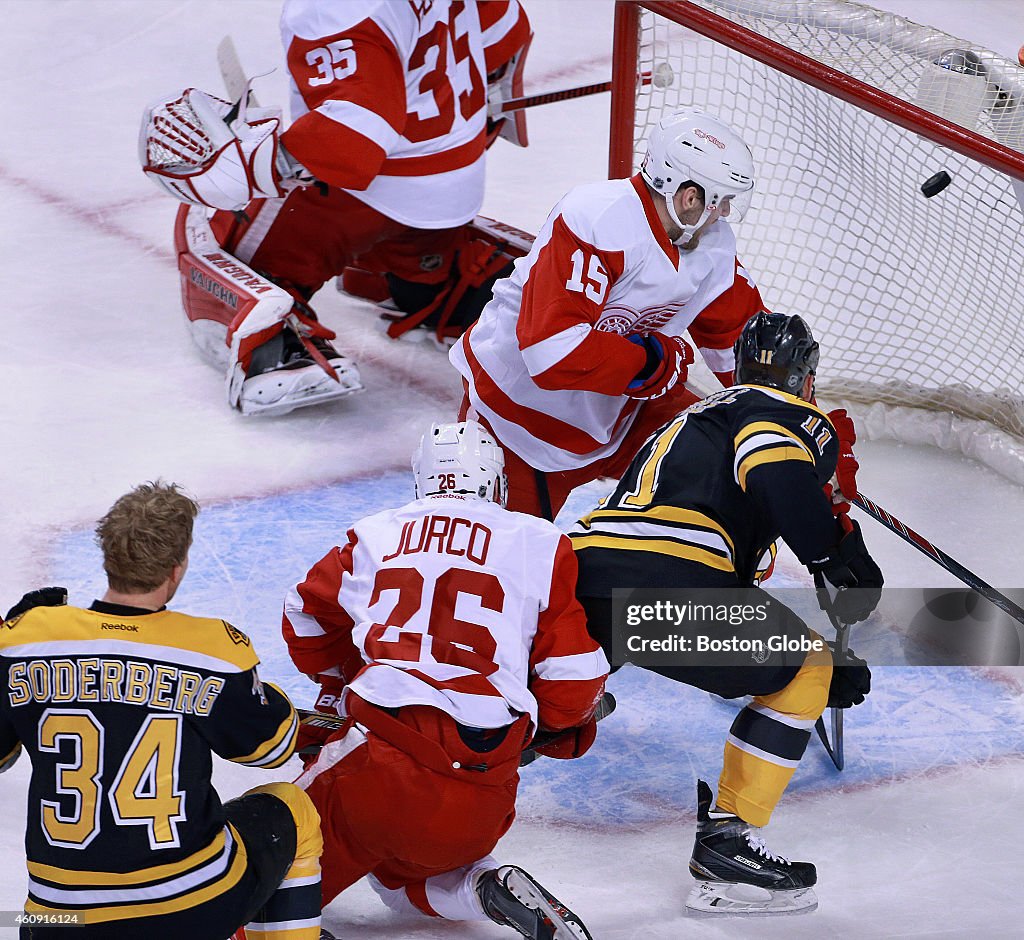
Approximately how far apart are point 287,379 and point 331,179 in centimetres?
49

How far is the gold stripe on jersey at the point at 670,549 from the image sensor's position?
2.45m

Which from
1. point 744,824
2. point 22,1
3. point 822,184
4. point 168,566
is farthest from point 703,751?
point 22,1

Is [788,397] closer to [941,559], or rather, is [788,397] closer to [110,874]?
[941,559]

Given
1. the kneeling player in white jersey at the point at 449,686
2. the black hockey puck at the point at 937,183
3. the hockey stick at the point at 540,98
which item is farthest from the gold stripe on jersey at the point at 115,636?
the hockey stick at the point at 540,98

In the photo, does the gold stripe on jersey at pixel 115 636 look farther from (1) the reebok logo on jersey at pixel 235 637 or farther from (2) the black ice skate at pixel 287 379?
(2) the black ice skate at pixel 287 379

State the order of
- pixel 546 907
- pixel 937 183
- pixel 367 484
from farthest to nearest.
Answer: pixel 367 484, pixel 937 183, pixel 546 907

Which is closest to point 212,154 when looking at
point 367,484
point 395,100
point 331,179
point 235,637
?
point 331,179

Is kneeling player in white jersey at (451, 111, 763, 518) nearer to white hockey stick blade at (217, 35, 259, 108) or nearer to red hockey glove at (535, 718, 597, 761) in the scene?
red hockey glove at (535, 718, 597, 761)

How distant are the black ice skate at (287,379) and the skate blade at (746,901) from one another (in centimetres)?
187

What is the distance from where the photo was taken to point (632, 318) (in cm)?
304

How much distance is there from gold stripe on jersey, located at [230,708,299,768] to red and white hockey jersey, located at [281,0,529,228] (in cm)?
203

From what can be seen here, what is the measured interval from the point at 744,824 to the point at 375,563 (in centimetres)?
70

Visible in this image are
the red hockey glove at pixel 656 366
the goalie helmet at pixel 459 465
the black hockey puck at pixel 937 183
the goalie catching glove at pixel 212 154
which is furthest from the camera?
the goalie catching glove at pixel 212 154

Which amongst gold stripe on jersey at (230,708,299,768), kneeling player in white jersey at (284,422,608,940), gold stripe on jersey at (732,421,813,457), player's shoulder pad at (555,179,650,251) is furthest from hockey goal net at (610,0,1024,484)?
gold stripe on jersey at (230,708,299,768)
